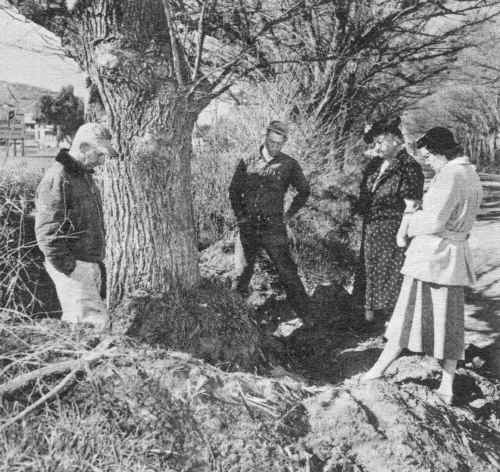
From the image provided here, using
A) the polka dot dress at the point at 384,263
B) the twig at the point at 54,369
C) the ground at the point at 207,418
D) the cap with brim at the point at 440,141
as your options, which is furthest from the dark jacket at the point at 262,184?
the twig at the point at 54,369

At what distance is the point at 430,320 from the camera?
2910 mm

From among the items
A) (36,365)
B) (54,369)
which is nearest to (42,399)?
(54,369)

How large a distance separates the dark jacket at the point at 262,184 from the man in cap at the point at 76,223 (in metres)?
1.28

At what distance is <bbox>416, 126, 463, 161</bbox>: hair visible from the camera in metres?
2.79

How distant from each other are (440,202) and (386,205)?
3.68 feet

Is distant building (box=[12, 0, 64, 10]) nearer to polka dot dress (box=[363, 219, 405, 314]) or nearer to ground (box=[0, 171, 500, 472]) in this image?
ground (box=[0, 171, 500, 472])

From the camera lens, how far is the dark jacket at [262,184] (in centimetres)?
400

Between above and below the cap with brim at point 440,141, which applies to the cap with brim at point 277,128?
above

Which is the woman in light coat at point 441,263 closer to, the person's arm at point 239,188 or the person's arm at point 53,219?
the person's arm at point 239,188

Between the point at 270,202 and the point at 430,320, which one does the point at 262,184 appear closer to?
the point at 270,202

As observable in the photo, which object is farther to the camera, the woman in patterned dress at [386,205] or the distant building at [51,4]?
the woman in patterned dress at [386,205]

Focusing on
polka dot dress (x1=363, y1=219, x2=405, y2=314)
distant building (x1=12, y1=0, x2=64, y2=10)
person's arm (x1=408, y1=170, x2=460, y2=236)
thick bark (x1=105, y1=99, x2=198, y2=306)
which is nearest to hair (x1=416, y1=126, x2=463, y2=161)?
person's arm (x1=408, y1=170, x2=460, y2=236)

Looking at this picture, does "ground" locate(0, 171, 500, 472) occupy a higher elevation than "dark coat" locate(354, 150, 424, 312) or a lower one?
lower

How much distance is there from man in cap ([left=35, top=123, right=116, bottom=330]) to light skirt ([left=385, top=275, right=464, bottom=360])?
197cm
